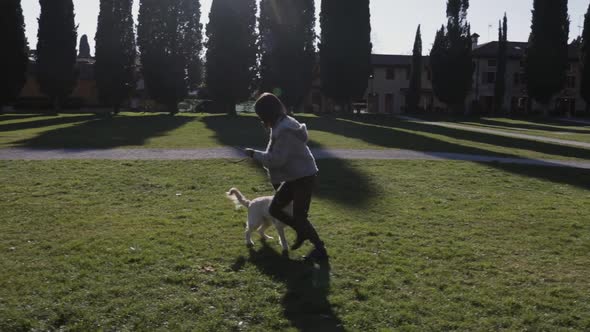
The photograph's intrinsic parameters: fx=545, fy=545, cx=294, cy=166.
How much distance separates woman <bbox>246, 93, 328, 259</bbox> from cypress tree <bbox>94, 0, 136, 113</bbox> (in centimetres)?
3720

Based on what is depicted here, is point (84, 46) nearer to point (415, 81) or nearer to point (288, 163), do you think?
point (415, 81)

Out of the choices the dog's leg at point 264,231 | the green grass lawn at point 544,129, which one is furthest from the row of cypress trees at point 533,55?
the dog's leg at point 264,231

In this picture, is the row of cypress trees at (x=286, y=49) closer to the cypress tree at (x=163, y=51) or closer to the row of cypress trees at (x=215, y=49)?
the row of cypress trees at (x=215, y=49)

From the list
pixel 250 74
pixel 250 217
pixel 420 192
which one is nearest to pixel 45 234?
pixel 250 217

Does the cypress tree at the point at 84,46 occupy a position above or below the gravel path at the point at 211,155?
above

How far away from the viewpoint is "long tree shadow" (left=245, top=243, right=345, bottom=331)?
13.8 ft

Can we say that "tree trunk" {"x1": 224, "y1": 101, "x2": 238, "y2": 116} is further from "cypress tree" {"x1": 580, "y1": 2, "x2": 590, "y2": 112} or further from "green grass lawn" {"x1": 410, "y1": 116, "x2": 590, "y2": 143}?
"cypress tree" {"x1": 580, "y1": 2, "x2": 590, "y2": 112}

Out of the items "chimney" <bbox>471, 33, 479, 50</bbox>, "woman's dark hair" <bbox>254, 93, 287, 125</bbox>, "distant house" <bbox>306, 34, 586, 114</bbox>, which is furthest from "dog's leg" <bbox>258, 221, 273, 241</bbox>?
"chimney" <bbox>471, 33, 479, 50</bbox>

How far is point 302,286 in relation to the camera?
4898 millimetres

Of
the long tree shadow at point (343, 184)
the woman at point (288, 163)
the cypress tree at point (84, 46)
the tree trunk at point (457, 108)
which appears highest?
the cypress tree at point (84, 46)

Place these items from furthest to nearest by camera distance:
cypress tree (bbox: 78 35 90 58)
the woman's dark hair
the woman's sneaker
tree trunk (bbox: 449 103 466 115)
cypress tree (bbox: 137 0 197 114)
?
cypress tree (bbox: 78 35 90 58)
tree trunk (bbox: 449 103 466 115)
cypress tree (bbox: 137 0 197 114)
the woman's sneaker
the woman's dark hair

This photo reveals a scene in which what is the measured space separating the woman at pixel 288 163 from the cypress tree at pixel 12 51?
35.3 meters

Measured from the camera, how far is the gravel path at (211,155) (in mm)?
13094

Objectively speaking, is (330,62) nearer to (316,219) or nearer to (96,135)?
(96,135)
